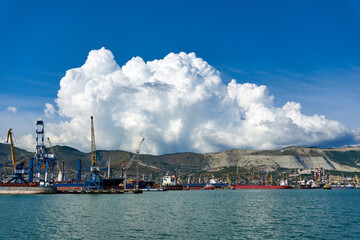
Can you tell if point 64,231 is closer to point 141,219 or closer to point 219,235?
point 141,219

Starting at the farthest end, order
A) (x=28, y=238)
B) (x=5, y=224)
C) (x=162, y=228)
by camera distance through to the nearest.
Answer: (x=5, y=224), (x=162, y=228), (x=28, y=238)

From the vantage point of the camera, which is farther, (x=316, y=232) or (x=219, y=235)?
(x=316, y=232)

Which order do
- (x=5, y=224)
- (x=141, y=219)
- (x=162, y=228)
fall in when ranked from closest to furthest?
(x=162, y=228)
(x=5, y=224)
(x=141, y=219)

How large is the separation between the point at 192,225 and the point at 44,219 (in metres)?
33.1

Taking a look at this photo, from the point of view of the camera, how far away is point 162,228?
200 ft

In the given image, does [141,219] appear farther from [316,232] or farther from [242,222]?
[316,232]

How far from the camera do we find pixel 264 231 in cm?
5841

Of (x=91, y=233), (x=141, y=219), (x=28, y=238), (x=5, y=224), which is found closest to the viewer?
(x=28, y=238)

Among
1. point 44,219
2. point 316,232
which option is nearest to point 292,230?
point 316,232

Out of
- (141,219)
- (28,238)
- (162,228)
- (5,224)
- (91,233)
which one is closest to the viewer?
(28,238)

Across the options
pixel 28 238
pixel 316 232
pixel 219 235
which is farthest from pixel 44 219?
pixel 316 232

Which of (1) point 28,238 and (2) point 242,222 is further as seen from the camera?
(2) point 242,222

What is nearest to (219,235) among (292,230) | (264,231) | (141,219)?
(264,231)

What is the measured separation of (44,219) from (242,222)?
42087 mm
